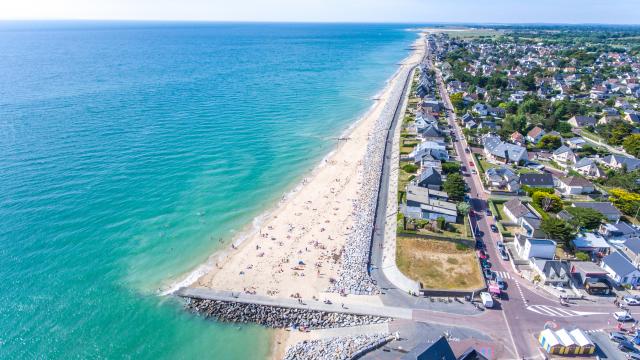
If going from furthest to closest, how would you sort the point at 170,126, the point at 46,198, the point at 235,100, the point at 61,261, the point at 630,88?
1. the point at 630,88
2. the point at 235,100
3. the point at 170,126
4. the point at 46,198
5. the point at 61,261

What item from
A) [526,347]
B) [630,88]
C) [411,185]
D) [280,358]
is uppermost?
[630,88]

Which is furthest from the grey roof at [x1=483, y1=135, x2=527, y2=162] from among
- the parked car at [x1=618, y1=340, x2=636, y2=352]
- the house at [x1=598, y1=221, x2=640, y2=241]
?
the parked car at [x1=618, y1=340, x2=636, y2=352]

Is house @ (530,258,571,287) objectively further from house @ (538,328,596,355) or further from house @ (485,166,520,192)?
house @ (485,166,520,192)

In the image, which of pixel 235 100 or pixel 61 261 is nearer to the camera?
pixel 61 261

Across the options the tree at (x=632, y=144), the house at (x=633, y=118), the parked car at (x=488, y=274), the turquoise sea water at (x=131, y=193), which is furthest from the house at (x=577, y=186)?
the house at (x=633, y=118)

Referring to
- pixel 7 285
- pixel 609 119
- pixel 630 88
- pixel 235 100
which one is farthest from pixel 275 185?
pixel 630 88

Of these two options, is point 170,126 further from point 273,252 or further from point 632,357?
point 632,357

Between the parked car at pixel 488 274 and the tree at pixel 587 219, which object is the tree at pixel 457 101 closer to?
the tree at pixel 587 219
